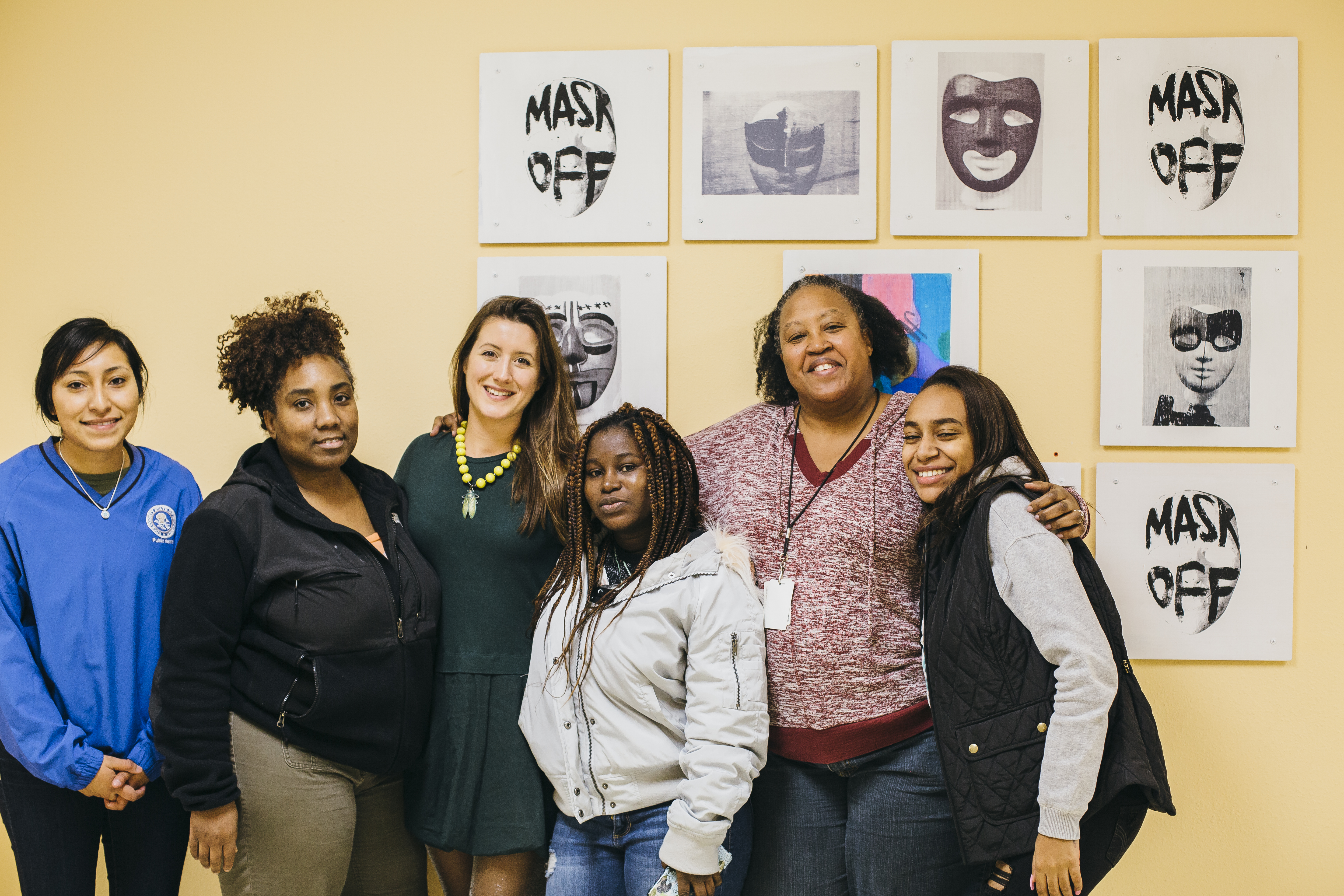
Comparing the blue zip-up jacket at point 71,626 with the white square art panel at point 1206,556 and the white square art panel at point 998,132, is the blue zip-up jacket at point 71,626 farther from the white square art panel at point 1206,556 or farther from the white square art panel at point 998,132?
the white square art panel at point 1206,556

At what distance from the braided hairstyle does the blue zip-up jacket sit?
873mm

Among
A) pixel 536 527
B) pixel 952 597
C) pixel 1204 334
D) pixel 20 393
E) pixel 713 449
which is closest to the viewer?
pixel 952 597

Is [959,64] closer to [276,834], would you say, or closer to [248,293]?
[248,293]

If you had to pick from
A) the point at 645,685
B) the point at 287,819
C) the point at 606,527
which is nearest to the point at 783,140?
the point at 606,527

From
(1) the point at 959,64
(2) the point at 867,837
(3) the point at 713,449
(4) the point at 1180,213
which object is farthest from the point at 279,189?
(4) the point at 1180,213

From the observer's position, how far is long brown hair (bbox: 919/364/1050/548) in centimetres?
163

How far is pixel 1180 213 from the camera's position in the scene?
2271 millimetres

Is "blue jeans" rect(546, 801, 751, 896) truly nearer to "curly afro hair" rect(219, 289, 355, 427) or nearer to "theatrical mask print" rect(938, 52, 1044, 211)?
"curly afro hair" rect(219, 289, 355, 427)

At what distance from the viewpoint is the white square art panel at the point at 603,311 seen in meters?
2.32

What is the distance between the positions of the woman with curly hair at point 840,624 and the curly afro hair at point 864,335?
0.21 feet

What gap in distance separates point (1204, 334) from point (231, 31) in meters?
2.94

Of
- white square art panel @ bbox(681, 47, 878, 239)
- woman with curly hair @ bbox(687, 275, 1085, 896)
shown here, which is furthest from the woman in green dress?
white square art panel @ bbox(681, 47, 878, 239)

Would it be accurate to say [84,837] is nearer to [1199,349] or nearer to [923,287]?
[923,287]

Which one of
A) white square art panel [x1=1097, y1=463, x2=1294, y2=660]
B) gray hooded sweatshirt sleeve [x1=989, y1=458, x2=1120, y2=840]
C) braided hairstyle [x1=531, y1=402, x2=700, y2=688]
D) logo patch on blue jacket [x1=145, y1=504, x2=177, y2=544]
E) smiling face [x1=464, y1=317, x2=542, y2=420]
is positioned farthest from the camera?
white square art panel [x1=1097, y1=463, x2=1294, y2=660]
